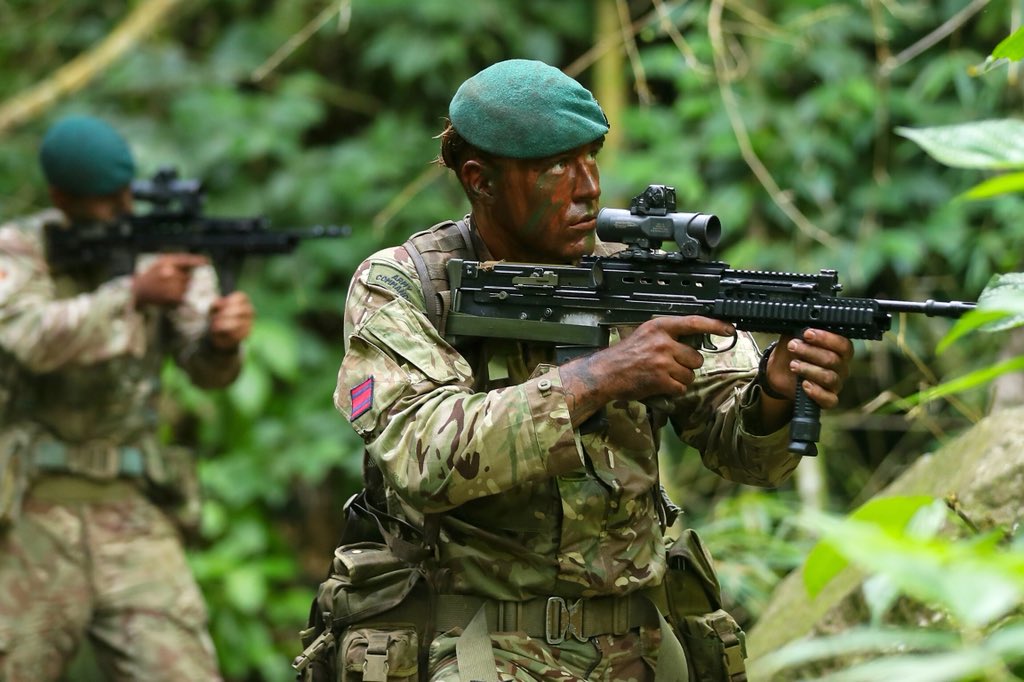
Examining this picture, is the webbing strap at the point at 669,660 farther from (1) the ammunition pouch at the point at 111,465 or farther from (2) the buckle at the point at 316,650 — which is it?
(1) the ammunition pouch at the point at 111,465

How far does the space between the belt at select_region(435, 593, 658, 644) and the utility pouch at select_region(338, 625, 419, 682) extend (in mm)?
87

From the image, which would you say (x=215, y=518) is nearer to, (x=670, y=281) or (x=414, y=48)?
(x=414, y=48)

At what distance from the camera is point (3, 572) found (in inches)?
196

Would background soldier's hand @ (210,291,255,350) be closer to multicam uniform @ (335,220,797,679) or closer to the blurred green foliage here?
the blurred green foliage

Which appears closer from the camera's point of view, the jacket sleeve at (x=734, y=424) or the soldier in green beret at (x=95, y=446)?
the jacket sleeve at (x=734, y=424)

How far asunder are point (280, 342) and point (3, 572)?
2.67 metres

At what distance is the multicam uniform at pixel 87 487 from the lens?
495 centimetres

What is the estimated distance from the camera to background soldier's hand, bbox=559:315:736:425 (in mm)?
2846

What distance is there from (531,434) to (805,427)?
0.57 meters

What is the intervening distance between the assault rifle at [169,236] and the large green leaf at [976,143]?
12.2 feet

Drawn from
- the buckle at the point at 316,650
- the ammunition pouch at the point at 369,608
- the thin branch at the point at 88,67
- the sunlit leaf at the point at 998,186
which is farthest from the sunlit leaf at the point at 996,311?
the thin branch at the point at 88,67

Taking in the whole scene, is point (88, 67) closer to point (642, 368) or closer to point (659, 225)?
point (659, 225)

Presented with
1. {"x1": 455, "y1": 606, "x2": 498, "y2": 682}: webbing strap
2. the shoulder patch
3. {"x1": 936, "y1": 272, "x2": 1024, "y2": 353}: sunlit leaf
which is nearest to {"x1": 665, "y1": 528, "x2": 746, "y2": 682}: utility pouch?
{"x1": 455, "y1": 606, "x2": 498, "y2": 682}: webbing strap

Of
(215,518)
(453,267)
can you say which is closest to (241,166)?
(215,518)
